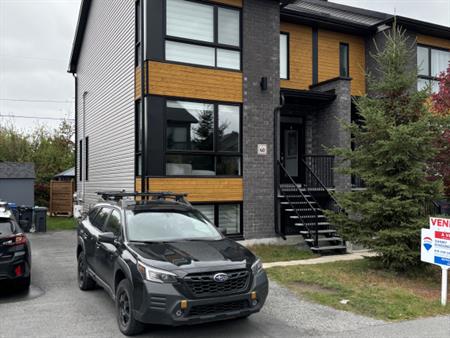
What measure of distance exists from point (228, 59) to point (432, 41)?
29.7 feet

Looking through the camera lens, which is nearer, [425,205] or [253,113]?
[425,205]

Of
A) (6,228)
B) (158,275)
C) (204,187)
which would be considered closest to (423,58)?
(204,187)

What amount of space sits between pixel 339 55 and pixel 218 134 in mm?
6450

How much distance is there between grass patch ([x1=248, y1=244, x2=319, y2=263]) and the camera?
10023 millimetres

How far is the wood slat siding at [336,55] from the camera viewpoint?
14852mm

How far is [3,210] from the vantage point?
7.33 m

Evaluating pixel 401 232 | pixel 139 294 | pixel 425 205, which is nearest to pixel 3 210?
pixel 139 294

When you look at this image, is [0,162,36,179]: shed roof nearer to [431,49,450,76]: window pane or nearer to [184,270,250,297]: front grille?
[184,270,250,297]: front grille

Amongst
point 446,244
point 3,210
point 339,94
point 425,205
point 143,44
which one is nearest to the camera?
point 446,244

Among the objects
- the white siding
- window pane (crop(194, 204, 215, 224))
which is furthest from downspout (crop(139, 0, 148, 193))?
window pane (crop(194, 204, 215, 224))

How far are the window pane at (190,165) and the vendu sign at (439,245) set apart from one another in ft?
18.9

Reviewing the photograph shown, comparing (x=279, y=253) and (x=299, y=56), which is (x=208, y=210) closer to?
(x=279, y=253)

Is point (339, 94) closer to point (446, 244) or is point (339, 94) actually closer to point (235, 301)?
point (446, 244)

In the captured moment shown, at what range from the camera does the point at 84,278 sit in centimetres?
719
